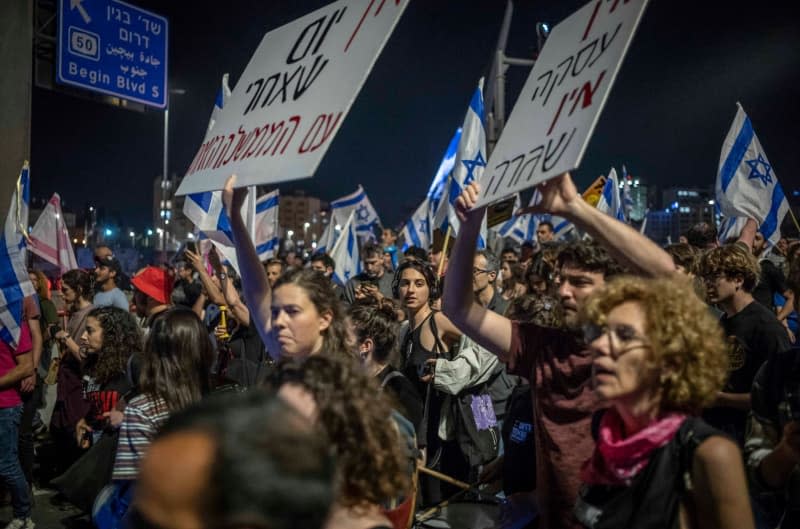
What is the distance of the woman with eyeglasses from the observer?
2.11 m

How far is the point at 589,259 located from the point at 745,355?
1.64 meters

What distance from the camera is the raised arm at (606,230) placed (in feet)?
9.73

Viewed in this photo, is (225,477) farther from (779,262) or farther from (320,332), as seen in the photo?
(779,262)

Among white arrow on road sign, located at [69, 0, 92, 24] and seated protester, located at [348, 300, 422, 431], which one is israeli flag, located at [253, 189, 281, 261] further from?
seated protester, located at [348, 300, 422, 431]

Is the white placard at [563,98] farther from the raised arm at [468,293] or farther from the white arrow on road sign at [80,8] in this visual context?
the white arrow on road sign at [80,8]

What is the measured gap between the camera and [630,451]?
2.21 meters

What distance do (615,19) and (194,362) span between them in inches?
105

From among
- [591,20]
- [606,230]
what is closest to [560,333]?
[606,230]

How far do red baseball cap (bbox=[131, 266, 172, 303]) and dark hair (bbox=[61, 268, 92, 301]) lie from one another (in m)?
0.98

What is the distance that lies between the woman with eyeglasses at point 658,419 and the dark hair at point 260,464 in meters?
1.22

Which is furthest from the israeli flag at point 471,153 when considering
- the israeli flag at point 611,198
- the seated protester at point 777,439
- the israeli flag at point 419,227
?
the seated protester at point 777,439

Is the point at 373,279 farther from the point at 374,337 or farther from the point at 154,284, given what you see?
the point at 374,337

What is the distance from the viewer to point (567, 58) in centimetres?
316

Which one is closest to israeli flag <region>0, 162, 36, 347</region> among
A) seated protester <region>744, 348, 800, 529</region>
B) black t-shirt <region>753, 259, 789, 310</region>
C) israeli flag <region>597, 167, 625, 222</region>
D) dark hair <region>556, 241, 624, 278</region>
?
dark hair <region>556, 241, 624, 278</region>
